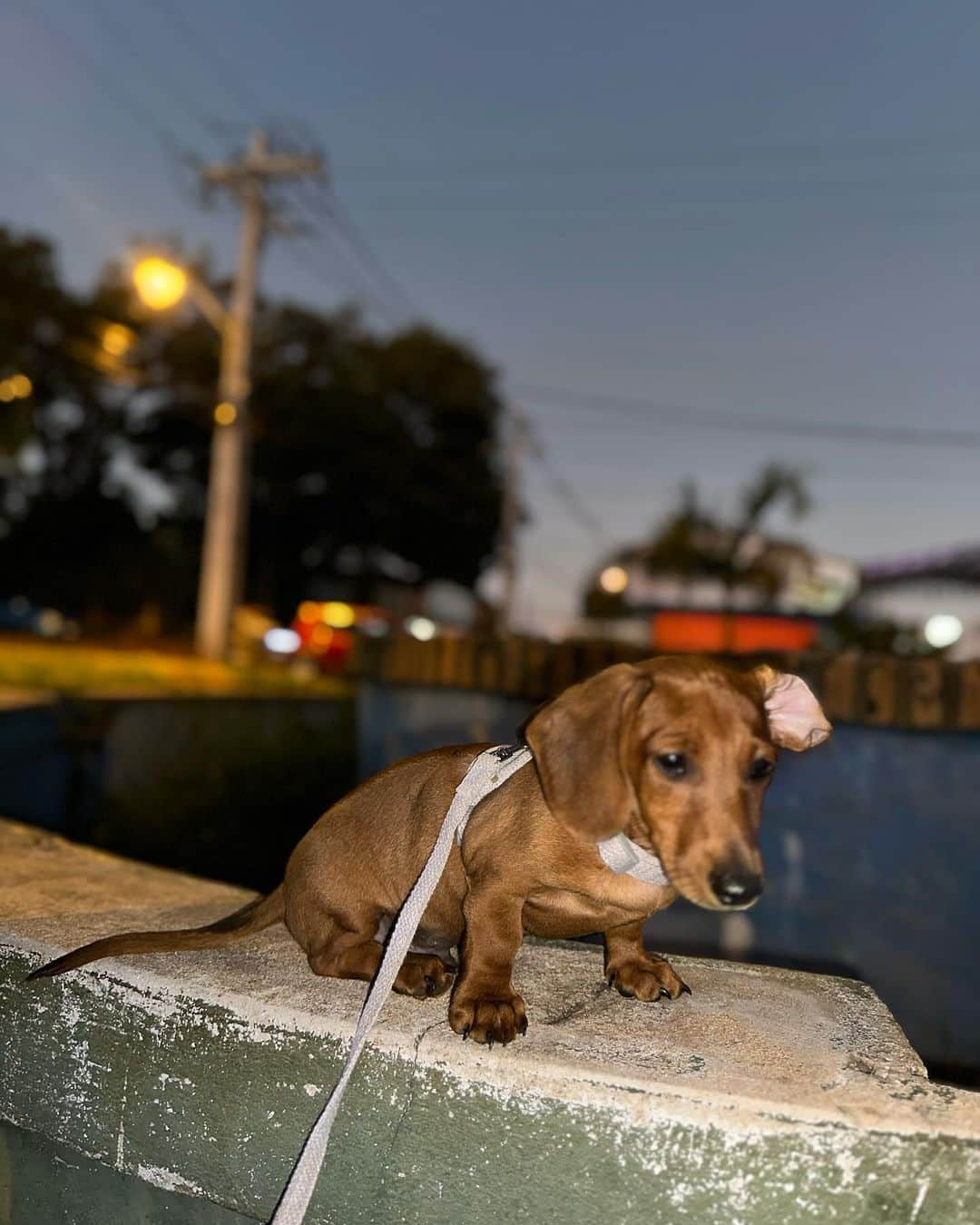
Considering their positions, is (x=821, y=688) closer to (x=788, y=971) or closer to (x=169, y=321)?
(x=788, y=971)

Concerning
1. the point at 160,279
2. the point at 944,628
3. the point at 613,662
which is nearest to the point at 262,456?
the point at 160,279

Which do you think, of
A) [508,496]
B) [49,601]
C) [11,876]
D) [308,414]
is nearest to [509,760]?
[11,876]

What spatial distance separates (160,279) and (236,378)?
322 cm

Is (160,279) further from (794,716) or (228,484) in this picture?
(794,716)

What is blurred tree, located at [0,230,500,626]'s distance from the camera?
94.0 ft

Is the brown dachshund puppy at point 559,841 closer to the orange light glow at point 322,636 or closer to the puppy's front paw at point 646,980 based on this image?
the puppy's front paw at point 646,980

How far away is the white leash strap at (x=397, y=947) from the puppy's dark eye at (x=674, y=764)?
433 mm

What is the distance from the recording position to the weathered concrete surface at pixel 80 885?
8.97 ft

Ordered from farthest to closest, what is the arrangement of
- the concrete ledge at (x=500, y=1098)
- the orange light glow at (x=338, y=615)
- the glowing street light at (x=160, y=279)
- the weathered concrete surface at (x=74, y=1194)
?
the orange light glow at (x=338, y=615) < the glowing street light at (x=160, y=279) < the weathered concrete surface at (x=74, y=1194) < the concrete ledge at (x=500, y=1098)

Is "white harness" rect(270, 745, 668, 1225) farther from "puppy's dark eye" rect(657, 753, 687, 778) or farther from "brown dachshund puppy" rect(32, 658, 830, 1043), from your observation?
"puppy's dark eye" rect(657, 753, 687, 778)

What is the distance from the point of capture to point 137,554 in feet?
98.5

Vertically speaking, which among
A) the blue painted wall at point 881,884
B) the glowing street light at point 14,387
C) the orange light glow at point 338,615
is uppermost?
the glowing street light at point 14,387

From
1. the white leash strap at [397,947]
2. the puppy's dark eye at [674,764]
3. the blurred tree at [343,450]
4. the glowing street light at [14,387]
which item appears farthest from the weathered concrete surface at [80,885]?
the blurred tree at [343,450]

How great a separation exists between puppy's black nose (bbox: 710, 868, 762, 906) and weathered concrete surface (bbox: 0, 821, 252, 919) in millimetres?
1647
